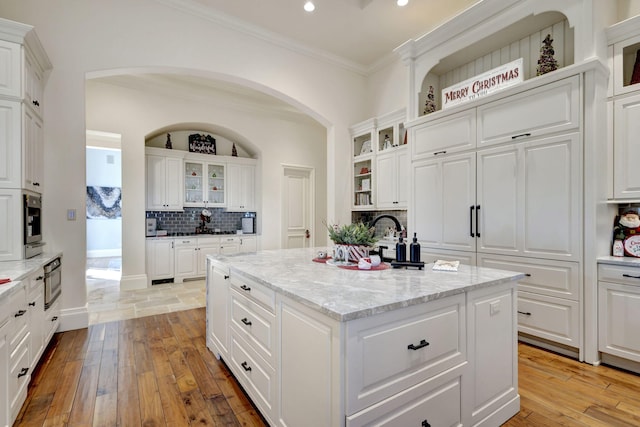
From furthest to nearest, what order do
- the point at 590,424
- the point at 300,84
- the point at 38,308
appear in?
1. the point at 300,84
2. the point at 38,308
3. the point at 590,424

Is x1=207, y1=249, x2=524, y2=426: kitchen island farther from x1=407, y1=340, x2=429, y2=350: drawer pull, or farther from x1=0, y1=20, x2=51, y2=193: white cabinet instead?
x1=0, y1=20, x2=51, y2=193: white cabinet

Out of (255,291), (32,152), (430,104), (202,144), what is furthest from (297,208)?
(255,291)

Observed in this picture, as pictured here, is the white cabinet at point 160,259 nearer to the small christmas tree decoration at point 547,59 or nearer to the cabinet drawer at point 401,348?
the cabinet drawer at point 401,348

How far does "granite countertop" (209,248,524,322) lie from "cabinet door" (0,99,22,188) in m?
2.05

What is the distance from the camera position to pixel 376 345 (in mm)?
1227

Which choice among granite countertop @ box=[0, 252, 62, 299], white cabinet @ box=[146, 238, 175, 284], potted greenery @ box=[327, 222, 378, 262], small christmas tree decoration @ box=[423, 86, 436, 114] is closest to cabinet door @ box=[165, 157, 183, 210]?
white cabinet @ box=[146, 238, 175, 284]

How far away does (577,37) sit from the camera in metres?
2.56

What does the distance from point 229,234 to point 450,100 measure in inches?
181

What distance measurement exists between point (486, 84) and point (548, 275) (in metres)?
1.96

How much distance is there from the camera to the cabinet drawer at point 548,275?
8.44 feet

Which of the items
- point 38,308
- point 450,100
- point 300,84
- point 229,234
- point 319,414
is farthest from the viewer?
point 229,234

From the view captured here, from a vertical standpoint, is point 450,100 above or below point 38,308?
above

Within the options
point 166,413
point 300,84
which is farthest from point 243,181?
point 166,413

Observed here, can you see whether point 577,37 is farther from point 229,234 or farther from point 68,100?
point 229,234
